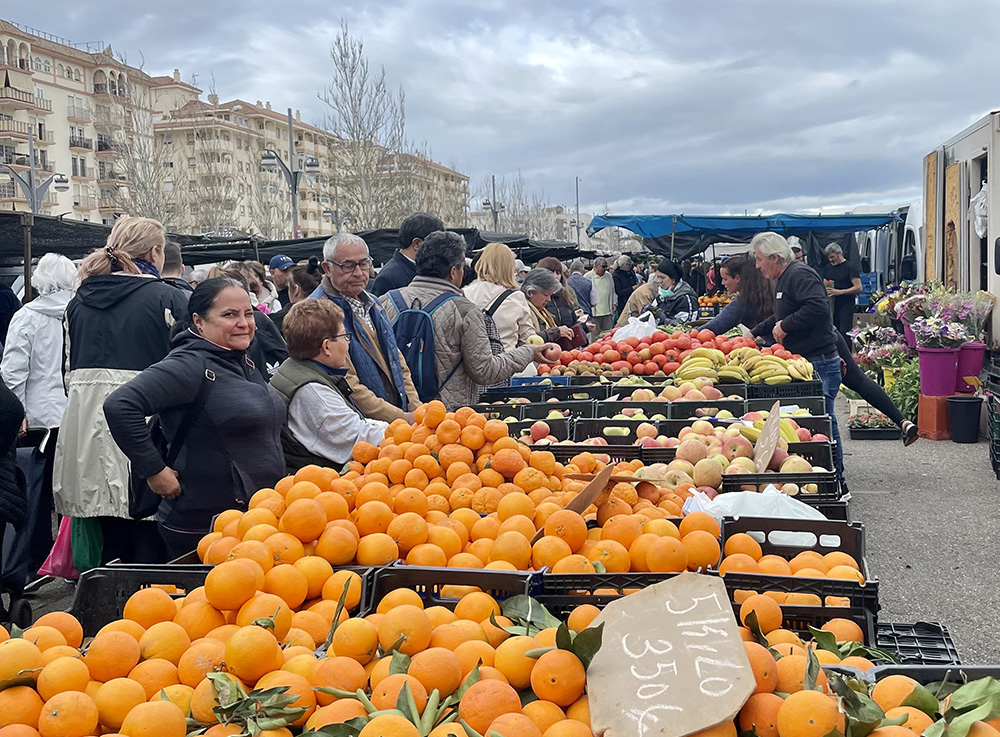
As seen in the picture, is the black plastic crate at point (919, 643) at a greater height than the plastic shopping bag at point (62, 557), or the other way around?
the black plastic crate at point (919, 643)

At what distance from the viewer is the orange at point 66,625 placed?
1841mm

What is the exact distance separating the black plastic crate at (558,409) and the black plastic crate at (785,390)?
1.31 m

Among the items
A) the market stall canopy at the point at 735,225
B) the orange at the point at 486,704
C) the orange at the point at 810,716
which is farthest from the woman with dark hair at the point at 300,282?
the market stall canopy at the point at 735,225

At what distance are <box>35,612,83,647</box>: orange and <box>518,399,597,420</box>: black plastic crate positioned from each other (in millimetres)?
3335

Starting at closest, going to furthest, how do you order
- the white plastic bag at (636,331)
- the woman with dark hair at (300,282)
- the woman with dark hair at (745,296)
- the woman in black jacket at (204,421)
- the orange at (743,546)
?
the orange at (743,546)
the woman in black jacket at (204,421)
the woman with dark hair at (300,282)
the white plastic bag at (636,331)
the woman with dark hair at (745,296)

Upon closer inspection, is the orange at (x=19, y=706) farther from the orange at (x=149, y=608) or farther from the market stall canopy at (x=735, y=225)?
the market stall canopy at (x=735, y=225)

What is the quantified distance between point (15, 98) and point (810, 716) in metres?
69.7

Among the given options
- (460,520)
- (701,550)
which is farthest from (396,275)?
(701,550)

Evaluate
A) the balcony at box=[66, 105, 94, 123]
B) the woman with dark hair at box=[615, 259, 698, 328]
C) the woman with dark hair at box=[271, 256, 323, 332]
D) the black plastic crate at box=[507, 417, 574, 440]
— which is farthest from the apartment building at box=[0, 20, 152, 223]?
the black plastic crate at box=[507, 417, 574, 440]

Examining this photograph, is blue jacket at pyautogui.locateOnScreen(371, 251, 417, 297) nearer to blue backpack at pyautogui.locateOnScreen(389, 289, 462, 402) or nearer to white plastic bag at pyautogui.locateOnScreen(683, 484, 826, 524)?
blue backpack at pyautogui.locateOnScreen(389, 289, 462, 402)

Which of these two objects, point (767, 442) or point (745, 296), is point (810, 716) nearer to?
point (767, 442)

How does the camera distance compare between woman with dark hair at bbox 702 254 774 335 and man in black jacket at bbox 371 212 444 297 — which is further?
woman with dark hair at bbox 702 254 774 335

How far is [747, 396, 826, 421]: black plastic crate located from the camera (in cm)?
512

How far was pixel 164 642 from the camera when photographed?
1.78m
